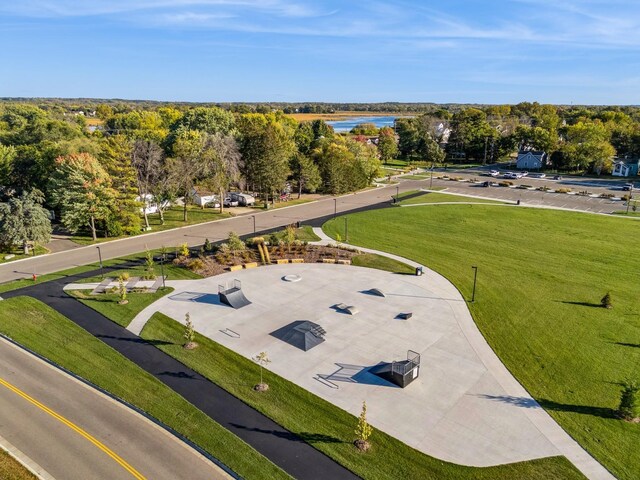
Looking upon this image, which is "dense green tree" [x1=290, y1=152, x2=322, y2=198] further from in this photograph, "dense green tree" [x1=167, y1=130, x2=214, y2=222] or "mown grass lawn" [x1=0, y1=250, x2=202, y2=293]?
"mown grass lawn" [x1=0, y1=250, x2=202, y2=293]

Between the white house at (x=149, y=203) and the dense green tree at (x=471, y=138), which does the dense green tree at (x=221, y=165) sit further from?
the dense green tree at (x=471, y=138)

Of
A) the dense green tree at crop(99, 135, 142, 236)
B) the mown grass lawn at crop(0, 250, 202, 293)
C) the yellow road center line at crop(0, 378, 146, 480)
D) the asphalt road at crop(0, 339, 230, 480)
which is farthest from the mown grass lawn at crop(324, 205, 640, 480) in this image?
the dense green tree at crop(99, 135, 142, 236)

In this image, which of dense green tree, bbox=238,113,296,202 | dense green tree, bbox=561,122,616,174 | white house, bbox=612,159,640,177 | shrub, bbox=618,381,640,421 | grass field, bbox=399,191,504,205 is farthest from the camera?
dense green tree, bbox=561,122,616,174

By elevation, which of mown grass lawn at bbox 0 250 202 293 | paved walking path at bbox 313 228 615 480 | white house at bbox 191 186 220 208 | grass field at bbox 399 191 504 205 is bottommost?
paved walking path at bbox 313 228 615 480

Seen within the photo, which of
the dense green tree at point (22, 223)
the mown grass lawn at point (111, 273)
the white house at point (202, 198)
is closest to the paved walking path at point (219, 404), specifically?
the mown grass lawn at point (111, 273)

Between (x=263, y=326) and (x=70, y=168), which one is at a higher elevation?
(x=70, y=168)

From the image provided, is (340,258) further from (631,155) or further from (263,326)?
(631,155)

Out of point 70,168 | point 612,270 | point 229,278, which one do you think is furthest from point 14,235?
point 612,270

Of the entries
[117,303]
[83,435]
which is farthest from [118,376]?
[117,303]
